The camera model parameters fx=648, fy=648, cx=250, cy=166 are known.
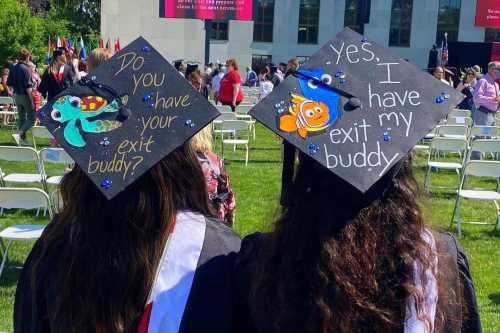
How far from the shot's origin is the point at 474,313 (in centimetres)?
179

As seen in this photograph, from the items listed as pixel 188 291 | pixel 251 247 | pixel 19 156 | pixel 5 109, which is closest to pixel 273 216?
pixel 251 247

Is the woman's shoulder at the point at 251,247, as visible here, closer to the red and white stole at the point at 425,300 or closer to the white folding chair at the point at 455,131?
the red and white stole at the point at 425,300

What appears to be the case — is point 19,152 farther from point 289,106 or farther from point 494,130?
point 494,130

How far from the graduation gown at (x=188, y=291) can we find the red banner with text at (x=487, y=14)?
1685 inches

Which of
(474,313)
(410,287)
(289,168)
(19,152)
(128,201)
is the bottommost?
(19,152)

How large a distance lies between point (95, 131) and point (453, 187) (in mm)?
8046

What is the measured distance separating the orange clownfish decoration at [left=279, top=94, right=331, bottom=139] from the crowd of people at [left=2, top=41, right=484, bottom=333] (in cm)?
8

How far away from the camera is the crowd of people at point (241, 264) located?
1631mm

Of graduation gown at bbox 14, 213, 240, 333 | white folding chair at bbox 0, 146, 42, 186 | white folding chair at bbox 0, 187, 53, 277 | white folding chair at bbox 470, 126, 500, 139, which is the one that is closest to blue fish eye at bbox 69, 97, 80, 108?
graduation gown at bbox 14, 213, 240, 333

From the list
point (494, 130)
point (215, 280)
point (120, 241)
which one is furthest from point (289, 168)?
point (494, 130)

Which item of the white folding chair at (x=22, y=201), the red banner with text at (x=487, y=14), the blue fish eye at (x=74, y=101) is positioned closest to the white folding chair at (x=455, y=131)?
the white folding chair at (x=22, y=201)

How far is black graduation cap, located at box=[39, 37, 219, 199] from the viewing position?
6.24 feet

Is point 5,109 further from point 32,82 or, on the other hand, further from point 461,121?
point 461,121

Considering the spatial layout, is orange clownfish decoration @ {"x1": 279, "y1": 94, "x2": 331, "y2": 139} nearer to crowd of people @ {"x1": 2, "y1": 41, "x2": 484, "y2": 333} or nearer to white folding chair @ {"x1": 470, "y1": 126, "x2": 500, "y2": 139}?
crowd of people @ {"x1": 2, "y1": 41, "x2": 484, "y2": 333}
